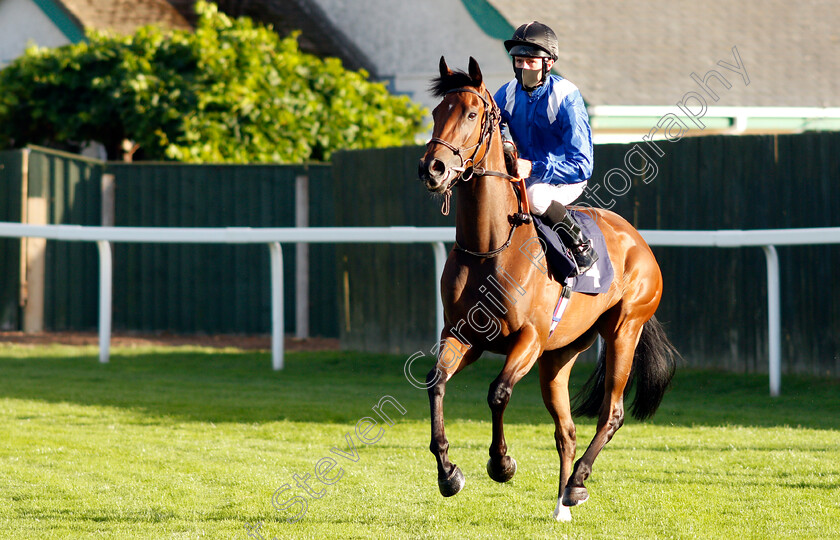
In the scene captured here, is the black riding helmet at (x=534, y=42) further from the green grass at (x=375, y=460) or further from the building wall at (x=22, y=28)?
the building wall at (x=22, y=28)

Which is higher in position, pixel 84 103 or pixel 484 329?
pixel 84 103

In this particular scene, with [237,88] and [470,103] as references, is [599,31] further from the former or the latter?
[470,103]

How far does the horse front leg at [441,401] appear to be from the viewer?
426 cm

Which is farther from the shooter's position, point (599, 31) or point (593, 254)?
point (599, 31)

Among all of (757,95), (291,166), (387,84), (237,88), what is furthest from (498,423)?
(387,84)

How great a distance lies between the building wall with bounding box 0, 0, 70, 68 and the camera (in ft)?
53.4

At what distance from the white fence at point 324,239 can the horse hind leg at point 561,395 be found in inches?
111

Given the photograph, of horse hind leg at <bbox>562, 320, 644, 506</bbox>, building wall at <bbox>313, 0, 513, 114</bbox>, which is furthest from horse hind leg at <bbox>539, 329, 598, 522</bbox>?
building wall at <bbox>313, 0, 513, 114</bbox>

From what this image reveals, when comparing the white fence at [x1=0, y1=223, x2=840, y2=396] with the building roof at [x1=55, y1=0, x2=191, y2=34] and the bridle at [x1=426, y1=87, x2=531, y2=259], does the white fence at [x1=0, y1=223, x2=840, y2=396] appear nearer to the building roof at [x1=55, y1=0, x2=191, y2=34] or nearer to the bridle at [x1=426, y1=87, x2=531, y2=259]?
the bridle at [x1=426, y1=87, x2=531, y2=259]

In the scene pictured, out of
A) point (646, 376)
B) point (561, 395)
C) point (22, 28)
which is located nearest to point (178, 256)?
point (22, 28)

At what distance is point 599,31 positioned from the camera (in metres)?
14.2

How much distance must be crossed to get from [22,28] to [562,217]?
45.7 ft

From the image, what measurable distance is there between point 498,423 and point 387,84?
1214 cm

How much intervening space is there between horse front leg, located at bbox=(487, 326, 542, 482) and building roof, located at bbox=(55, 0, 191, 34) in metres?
12.8
